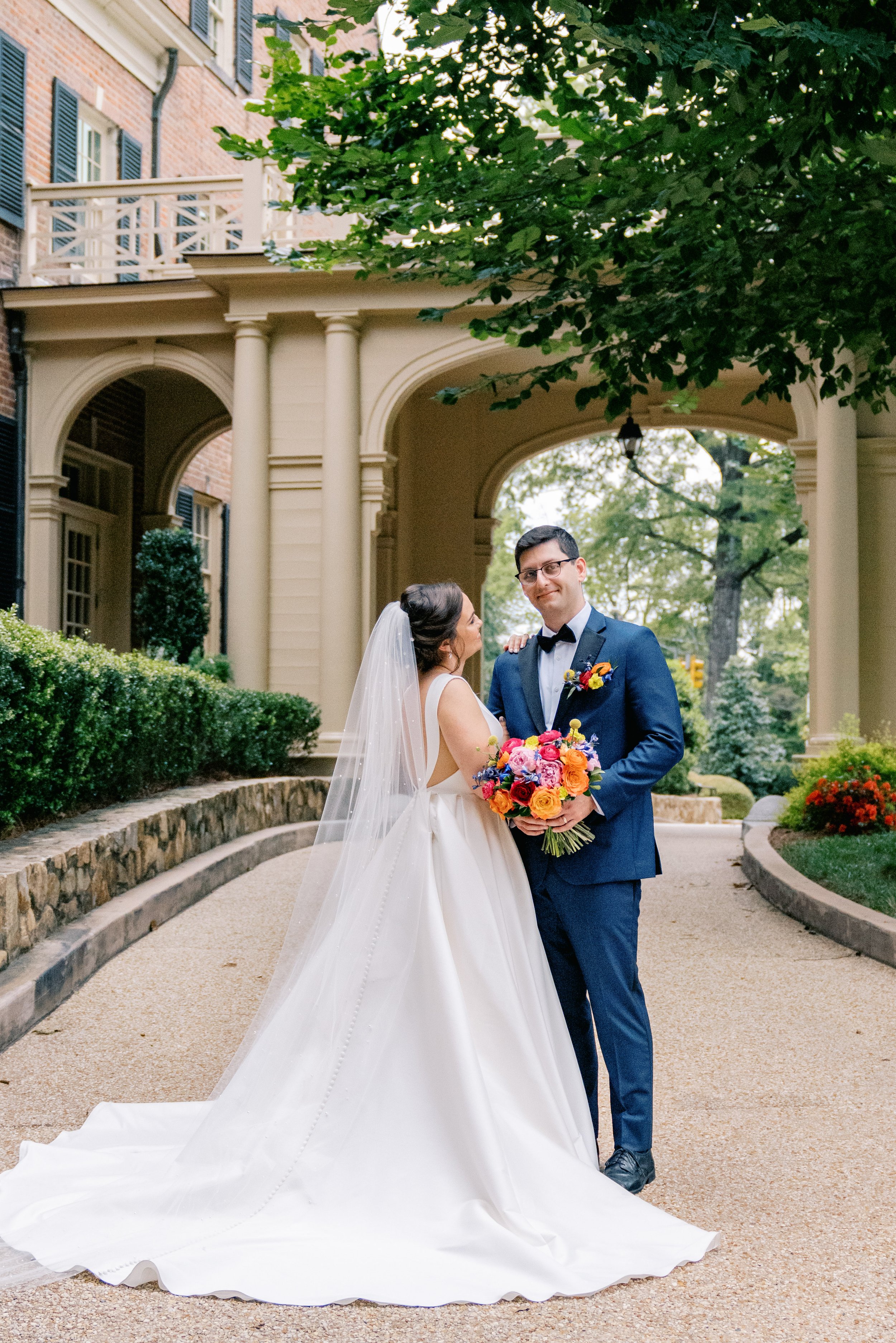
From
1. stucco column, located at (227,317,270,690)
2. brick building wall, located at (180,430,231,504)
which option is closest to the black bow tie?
stucco column, located at (227,317,270,690)

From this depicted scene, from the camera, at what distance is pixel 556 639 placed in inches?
148

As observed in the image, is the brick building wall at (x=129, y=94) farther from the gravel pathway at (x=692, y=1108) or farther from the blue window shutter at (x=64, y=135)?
the gravel pathway at (x=692, y=1108)

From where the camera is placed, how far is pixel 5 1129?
13.5 feet

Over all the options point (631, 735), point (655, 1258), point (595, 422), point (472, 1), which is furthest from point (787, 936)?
point (595, 422)

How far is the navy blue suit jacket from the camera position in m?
3.50

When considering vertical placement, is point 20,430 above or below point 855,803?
above

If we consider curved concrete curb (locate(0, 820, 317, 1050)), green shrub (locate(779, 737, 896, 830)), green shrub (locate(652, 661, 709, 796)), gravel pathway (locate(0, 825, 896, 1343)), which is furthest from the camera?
green shrub (locate(652, 661, 709, 796))

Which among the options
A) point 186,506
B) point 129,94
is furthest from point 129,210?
point 186,506

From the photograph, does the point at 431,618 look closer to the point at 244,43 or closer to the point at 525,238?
the point at 525,238

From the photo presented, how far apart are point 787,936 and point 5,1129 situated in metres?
4.77

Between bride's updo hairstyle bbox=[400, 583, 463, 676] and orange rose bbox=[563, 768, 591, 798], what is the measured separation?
23.1 inches

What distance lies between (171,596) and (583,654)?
10.2 m

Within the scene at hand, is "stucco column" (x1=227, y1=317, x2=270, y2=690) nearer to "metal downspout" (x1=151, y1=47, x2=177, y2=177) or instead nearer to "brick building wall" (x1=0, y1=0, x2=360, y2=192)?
"brick building wall" (x1=0, y1=0, x2=360, y2=192)

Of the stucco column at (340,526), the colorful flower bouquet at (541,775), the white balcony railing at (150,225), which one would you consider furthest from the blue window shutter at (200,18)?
the colorful flower bouquet at (541,775)
